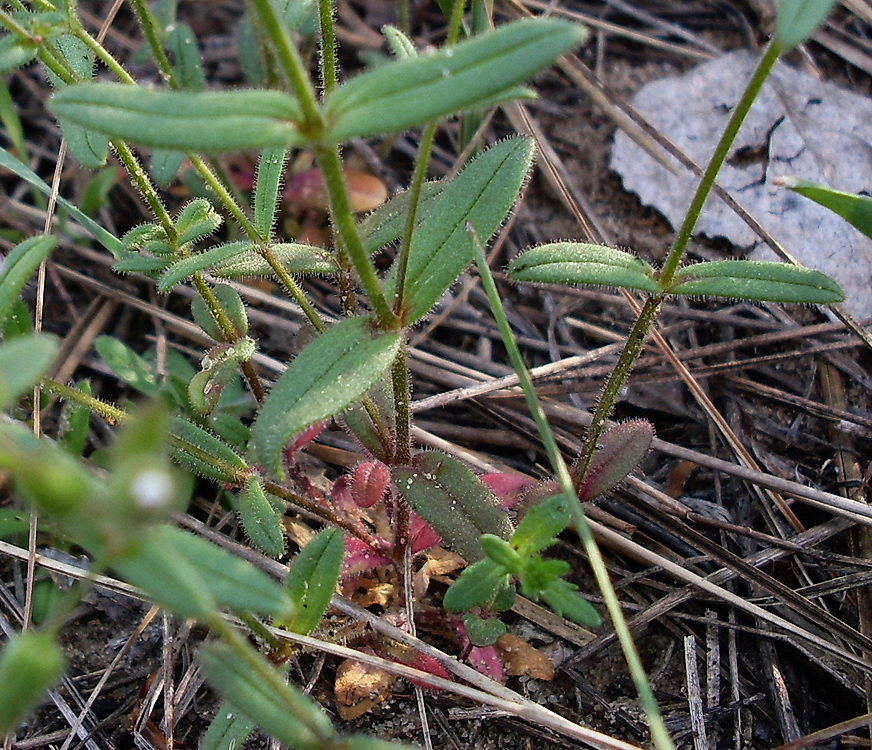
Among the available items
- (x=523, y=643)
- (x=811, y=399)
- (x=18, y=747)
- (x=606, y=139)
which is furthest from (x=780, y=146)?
(x=18, y=747)

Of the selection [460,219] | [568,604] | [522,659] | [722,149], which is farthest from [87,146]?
[522,659]

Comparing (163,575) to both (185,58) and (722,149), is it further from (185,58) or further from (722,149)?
(185,58)

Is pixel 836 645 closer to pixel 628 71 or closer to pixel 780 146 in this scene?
pixel 780 146

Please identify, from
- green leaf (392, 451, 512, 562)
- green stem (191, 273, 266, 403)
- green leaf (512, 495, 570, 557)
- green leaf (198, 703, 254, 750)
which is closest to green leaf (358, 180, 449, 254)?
green stem (191, 273, 266, 403)

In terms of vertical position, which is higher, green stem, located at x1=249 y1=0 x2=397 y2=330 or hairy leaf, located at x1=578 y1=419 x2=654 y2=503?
green stem, located at x1=249 y1=0 x2=397 y2=330

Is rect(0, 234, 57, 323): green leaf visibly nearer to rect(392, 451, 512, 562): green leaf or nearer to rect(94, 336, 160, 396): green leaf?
rect(94, 336, 160, 396): green leaf

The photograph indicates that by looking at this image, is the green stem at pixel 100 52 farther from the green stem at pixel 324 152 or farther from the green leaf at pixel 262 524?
the green leaf at pixel 262 524

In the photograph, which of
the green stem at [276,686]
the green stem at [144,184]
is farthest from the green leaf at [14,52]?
the green stem at [276,686]
